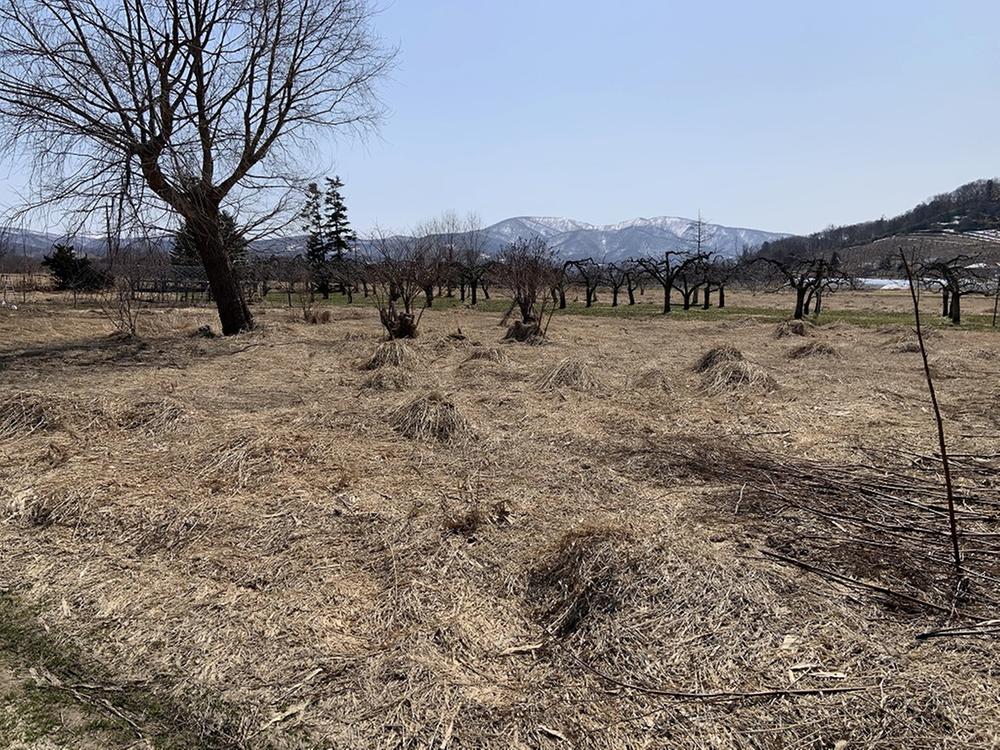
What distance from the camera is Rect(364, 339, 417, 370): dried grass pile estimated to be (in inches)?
336

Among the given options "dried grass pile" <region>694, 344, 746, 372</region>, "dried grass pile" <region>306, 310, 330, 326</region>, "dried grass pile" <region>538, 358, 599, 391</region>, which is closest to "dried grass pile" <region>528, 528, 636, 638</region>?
"dried grass pile" <region>538, 358, 599, 391</region>

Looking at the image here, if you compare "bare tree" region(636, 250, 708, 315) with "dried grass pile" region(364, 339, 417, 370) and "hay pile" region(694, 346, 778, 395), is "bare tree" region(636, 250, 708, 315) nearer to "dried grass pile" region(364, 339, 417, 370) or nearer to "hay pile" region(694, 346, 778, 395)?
"hay pile" region(694, 346, 778, 395)

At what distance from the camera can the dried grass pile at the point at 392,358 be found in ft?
28.0

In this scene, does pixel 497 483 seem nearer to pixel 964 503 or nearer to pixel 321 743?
pixel 321 743

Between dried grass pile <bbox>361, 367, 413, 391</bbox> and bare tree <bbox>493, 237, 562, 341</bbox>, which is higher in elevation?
bare tree <bbox>493, 237, 562, 341</bbox>

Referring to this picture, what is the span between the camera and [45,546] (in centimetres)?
308

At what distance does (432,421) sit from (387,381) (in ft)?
7.38

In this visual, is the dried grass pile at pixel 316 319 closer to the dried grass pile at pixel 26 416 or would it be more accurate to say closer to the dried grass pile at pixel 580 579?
the dried grass pile at pixel 26 416

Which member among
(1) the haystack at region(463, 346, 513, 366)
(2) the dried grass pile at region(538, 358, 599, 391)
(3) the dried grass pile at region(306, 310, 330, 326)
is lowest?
(2) the dried grass pile at region(538, 358, 599, 391)

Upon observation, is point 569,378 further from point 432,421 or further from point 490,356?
point 432,421

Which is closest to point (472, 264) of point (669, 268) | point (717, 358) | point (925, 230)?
point (669, 268)

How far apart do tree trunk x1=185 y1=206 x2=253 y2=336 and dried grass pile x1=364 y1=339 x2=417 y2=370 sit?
4.50 meters

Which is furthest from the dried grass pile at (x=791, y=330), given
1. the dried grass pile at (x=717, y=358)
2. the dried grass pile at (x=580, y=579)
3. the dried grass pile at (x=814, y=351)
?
the dried grass pile at (x=580, y=579)

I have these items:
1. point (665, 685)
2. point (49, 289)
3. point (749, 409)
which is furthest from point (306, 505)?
point (49, 289)
